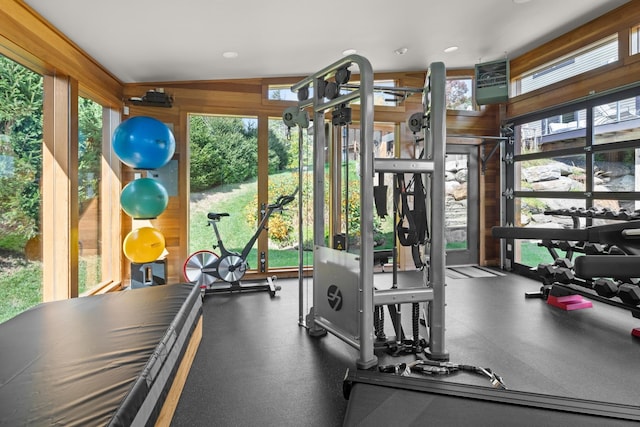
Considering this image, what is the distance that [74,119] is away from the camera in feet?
11.6

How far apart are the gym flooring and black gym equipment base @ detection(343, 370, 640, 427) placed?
348 millimetres

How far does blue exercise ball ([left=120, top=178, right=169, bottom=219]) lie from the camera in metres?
3.94

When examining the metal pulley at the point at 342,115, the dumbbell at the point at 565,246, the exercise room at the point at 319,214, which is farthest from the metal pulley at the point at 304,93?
the dumbbell at the point at 565,246

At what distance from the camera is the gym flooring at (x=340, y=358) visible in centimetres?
208

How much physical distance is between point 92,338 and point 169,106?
354 cm

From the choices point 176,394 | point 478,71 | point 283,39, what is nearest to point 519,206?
point 478,71

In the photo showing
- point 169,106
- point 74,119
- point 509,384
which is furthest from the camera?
point 169,106

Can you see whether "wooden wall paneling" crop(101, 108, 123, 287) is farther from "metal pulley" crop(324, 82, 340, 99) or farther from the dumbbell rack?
the dumbbell rack

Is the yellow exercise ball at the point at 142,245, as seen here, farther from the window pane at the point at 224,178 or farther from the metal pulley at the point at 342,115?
the metal pulley at the point at 342,115

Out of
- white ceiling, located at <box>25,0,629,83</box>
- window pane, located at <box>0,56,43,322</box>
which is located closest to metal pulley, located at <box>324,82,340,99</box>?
white ceiling, located at <box>25,0,629,83</box>

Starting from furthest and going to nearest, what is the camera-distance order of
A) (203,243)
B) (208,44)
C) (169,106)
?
(203,243) → (169,106) → (208,44)

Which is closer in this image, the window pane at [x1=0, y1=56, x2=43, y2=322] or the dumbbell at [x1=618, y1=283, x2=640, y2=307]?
the window pane at [x1=0, y1=56, x2=43, y2=322]

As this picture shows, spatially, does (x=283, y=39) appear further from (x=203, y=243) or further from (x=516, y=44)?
(x=516, y=44)

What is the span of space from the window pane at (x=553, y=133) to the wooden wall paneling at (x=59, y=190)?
5.41 metres
